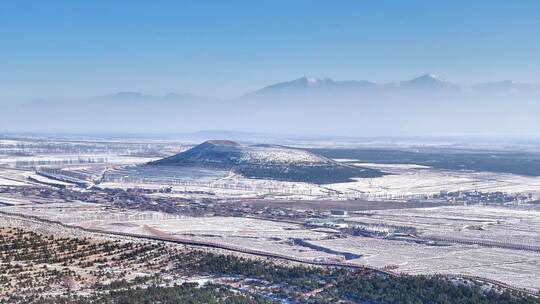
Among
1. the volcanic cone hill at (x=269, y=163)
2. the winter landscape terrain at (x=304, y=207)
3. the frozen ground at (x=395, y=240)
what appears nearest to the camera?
the frozen ground at (x=395, y=240)

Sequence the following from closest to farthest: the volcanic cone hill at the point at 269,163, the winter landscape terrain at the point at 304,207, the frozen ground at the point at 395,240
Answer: the frozen ground at the point at 395,240, the winter landscape terrain at the point at 304,207, the volcanic cone hill at the point at 269,163

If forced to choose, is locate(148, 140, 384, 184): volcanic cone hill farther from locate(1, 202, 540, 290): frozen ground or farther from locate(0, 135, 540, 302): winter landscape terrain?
locate(1, 202, 540, 290): frozen ground

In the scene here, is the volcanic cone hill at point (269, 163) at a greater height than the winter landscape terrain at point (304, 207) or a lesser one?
greater

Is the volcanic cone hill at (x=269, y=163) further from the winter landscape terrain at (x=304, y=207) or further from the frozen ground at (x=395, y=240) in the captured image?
the frozen ground at (x=395, y=240)

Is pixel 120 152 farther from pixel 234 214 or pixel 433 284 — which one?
pixel 433 284

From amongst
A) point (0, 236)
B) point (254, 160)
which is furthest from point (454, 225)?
point (254, 160)

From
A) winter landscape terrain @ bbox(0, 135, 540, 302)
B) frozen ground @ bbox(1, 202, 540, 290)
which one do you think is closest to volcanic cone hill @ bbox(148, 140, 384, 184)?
winter landscape terrain @ bbox(0, 135, 540, 302)

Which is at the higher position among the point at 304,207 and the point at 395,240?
the point at 304,207

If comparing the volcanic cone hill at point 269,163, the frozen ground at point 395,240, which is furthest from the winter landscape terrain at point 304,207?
the volcanic cone hill at point 269,163

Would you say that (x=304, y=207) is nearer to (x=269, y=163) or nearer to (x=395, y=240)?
(x=395, y=240)

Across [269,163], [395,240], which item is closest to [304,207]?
[395,240]
